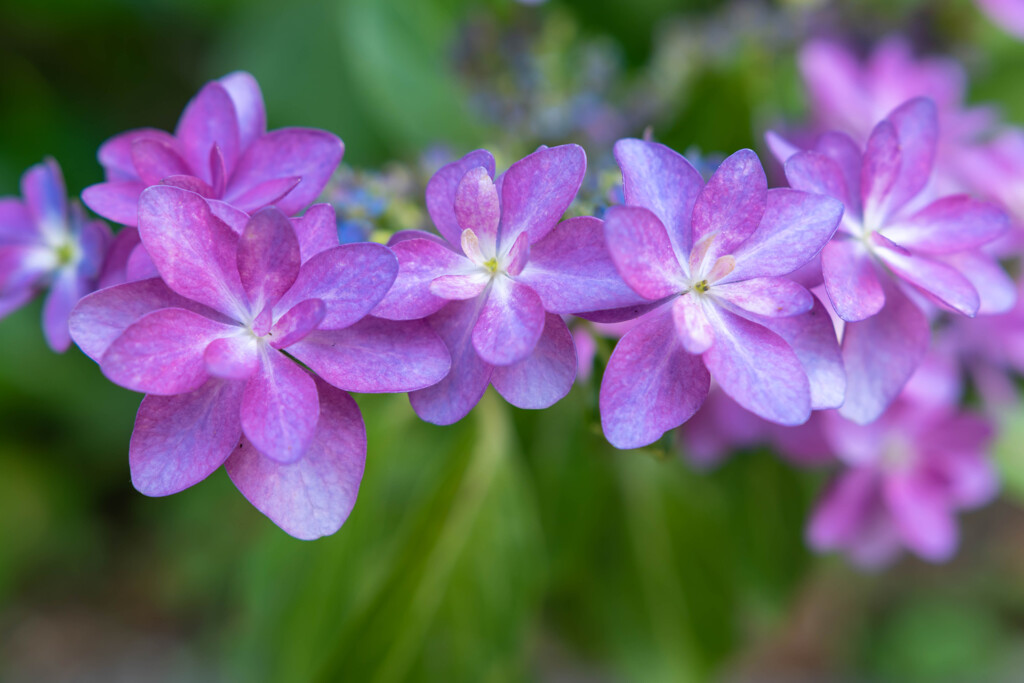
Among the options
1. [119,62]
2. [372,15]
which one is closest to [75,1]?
[119,62]

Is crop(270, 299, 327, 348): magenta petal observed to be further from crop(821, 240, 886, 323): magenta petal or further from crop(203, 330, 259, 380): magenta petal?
crop(821, 240, 886, 323): magenta petal

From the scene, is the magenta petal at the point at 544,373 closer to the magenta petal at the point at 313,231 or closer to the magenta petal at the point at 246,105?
the magenta petal at the point at 313,231

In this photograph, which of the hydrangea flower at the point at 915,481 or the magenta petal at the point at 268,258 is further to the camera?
the hydrangea flower at the point at 915,481

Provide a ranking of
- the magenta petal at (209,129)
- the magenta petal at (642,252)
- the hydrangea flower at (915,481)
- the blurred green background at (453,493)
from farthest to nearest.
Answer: the blurred green background at (453,493) → the hydrangea flower at (915,481) → the magenta petal at (209,129) → the magenta petal at (642,252)

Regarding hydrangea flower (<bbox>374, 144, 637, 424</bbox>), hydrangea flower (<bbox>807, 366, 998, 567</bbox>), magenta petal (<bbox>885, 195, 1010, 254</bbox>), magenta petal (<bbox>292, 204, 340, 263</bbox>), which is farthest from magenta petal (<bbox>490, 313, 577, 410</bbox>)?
hydrangea flower (<bbox>807, 366, 998, 567</bbox>)

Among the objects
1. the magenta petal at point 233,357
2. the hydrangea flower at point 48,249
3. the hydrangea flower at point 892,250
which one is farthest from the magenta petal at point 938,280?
the hydrangea flower at point 48,249

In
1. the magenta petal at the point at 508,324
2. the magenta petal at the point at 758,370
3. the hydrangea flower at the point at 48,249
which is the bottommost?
the hydrangea flower at the point at 48,249

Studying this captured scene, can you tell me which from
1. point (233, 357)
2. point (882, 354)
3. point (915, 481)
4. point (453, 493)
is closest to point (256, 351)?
point (233, 357)
